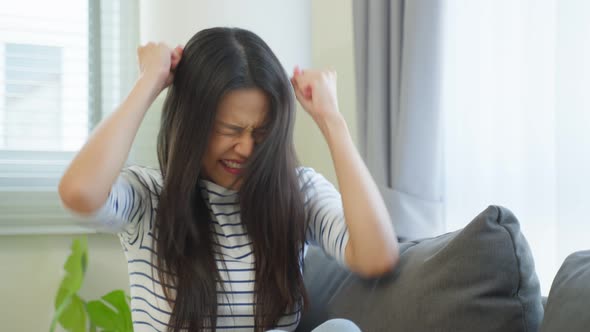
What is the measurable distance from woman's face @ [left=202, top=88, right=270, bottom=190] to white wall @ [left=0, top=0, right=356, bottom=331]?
93 cm

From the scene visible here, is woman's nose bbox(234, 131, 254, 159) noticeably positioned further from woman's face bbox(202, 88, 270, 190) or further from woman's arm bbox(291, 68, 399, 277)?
woman's arm bbox(291, 68, 399, 277)

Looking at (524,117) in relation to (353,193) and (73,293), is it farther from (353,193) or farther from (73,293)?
(73,293)

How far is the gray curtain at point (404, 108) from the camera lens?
1.67 metres

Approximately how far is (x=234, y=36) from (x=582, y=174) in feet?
2.46

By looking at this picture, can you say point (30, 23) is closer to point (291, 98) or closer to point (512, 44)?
point (291, 98)

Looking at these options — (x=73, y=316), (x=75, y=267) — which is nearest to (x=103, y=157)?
(x=75, y=267)

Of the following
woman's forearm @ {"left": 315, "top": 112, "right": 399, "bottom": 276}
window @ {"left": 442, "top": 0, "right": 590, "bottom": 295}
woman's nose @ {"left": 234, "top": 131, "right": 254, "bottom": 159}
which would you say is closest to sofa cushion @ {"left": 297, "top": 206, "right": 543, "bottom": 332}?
woman's forearm @ {"left": 315, "top": 112, "right": 399, "bottom": 276}

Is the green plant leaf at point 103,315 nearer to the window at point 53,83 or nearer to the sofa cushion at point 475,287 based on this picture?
the window at point 53,83

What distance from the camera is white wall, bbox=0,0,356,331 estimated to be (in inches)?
88.4

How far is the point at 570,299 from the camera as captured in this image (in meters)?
0.84

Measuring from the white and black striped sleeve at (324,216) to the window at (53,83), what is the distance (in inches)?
45.8

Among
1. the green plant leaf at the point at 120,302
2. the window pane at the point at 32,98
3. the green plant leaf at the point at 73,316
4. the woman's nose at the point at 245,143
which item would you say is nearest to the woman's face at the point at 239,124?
the woman's nose at the point at 245,143

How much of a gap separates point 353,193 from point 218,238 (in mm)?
285

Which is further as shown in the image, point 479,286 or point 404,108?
point 404,108
